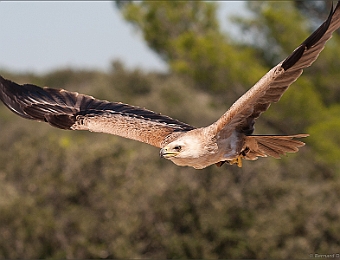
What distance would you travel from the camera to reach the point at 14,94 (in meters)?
7.40

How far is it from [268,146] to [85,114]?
6.26 ft

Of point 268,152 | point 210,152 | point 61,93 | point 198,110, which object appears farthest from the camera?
point 198,110

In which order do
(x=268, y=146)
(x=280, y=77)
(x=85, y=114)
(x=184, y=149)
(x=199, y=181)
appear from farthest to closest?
(x=199, y=181) < (x=85, y=114) < (x=268, y=146) < (x=184, y=149) < (x=280, y=77)

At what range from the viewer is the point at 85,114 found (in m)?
7.29

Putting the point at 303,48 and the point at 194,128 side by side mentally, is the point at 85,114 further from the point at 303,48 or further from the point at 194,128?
the point at 303,48

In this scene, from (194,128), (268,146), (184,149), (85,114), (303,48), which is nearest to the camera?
(303,48)

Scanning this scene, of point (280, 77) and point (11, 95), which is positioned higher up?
point (11, 95)

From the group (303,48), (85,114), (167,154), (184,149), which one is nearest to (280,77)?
(303,48)

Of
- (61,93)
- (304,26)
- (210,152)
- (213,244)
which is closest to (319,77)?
(304,26)

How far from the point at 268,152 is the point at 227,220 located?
9.33 metres

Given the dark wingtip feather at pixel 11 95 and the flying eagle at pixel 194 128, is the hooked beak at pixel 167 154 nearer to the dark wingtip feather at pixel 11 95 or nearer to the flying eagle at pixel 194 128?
the flying eagle at pixel 194 128

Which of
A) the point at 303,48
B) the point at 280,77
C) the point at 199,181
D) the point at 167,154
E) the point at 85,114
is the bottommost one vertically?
the point at 167,154

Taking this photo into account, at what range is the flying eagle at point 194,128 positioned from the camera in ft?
17.7

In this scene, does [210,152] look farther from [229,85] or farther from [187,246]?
[229,85]
